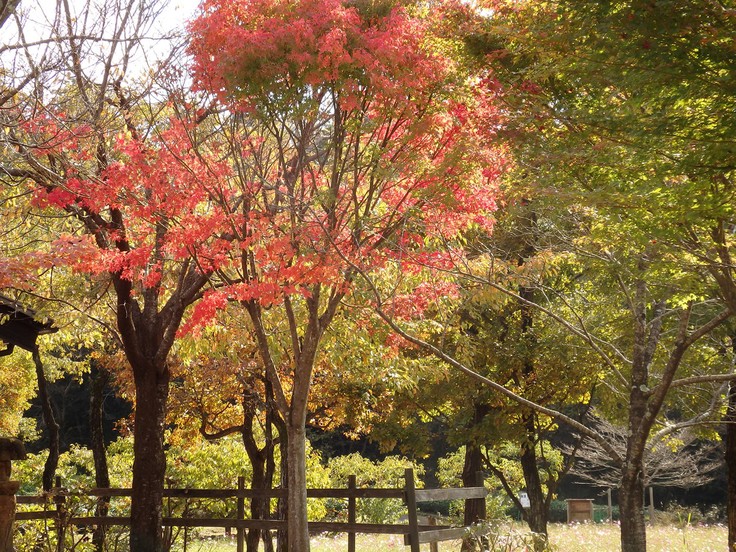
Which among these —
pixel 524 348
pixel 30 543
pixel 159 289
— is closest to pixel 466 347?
pixel 524 348

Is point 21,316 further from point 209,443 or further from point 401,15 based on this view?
point 209,443

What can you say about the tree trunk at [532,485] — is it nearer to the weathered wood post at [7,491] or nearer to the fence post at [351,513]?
the fence post at [351,513]

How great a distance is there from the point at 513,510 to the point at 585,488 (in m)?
7.25

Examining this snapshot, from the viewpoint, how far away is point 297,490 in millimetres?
8359

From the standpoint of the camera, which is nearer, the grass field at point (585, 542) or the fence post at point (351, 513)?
the fence post at point (351, 513)

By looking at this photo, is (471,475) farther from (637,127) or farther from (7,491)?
(637,127)

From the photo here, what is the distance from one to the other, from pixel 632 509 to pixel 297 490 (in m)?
A: 3.39

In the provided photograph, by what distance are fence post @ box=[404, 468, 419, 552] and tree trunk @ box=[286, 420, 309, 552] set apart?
1228 mm

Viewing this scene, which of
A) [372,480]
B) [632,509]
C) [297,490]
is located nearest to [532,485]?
[372,480]

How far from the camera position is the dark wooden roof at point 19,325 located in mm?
9508

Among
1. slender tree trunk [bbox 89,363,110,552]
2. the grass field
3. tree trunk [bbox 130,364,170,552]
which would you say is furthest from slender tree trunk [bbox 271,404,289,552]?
the grass field

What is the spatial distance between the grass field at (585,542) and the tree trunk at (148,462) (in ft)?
17.1

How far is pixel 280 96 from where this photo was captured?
7.61 metres

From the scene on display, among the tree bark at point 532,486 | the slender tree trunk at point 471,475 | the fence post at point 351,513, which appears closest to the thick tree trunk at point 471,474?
the slender tree trunk at point 471,475
